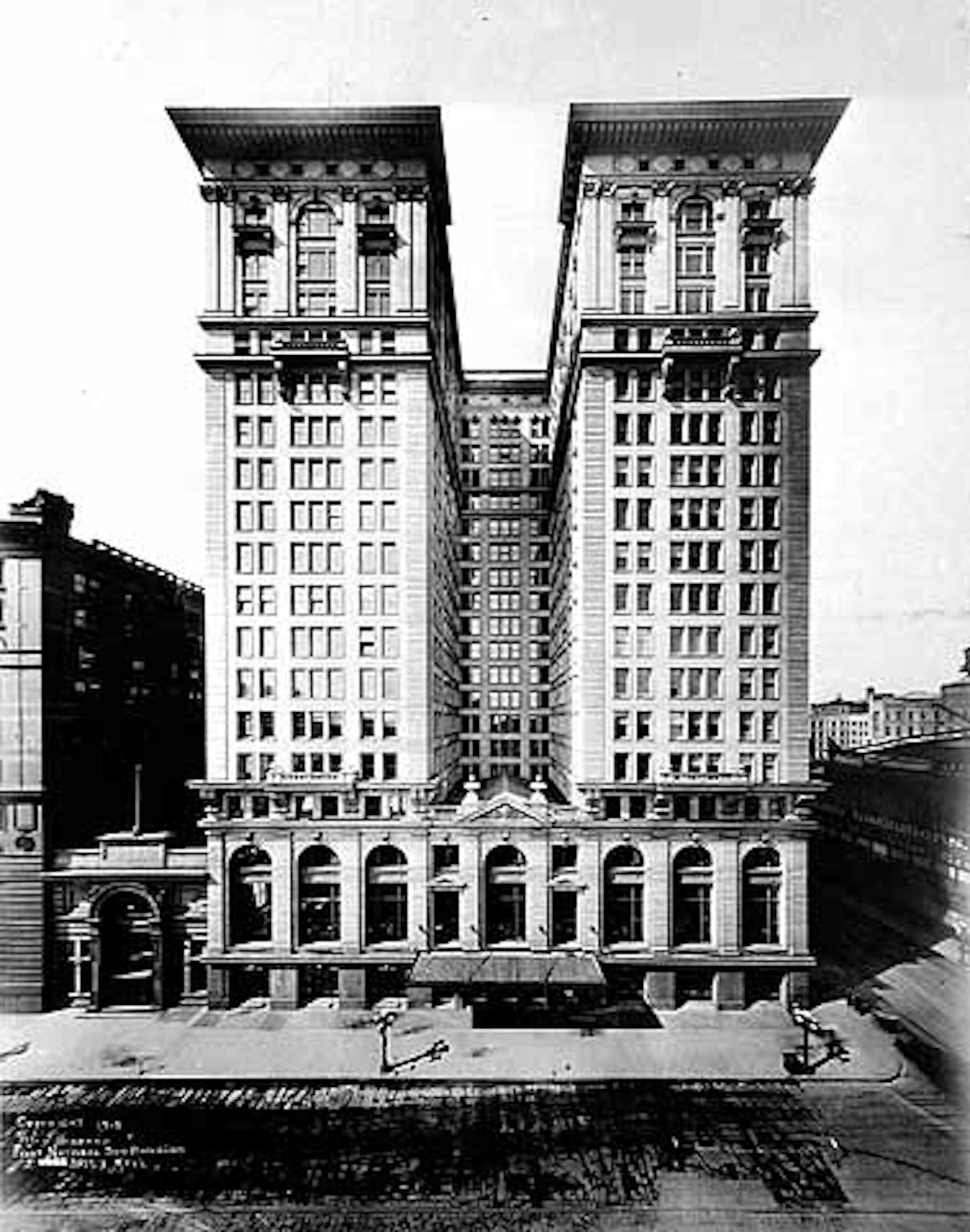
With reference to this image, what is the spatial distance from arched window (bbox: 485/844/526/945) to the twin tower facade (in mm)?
126

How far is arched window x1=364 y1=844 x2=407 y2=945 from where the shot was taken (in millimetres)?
47125

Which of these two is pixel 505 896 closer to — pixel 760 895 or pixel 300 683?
pixel 760 895

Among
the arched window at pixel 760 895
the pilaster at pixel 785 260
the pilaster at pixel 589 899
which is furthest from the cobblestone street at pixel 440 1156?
the pilaster at pixel 785 260

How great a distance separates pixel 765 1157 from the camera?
3259 cm

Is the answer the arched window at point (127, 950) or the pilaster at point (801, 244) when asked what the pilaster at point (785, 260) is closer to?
Result: the pilaster at point (801, 244)

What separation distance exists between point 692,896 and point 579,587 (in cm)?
1692

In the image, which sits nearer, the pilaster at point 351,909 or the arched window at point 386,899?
the pilaster at point 351,909

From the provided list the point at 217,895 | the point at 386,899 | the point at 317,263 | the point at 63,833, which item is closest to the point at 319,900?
the point at 386,899

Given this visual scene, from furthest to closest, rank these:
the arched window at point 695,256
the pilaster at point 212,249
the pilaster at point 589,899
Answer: the arched window at point 695,256, the pilaster at point 212,249, the pilaster at point 589,899

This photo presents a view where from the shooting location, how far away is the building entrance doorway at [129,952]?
47.0 metres

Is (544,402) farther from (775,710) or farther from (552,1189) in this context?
(552,1189)

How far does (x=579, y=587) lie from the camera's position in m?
48.6

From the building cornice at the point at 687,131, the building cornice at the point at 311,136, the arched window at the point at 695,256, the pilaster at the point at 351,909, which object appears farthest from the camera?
the arched window at the point at 695,256

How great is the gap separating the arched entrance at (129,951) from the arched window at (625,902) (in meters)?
23.3
